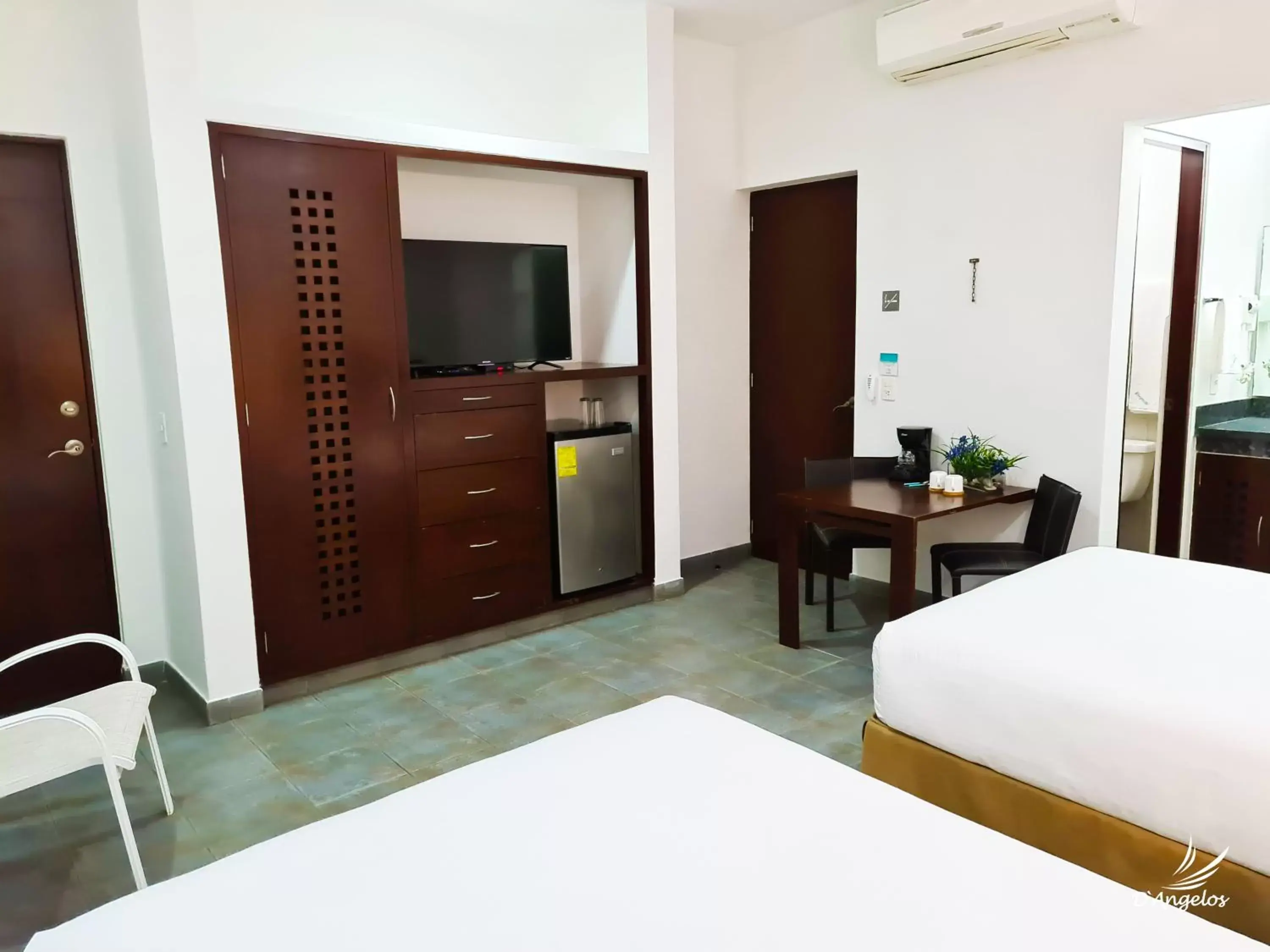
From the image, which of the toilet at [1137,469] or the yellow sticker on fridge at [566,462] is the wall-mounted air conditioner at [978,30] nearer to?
the toilet at [1137,469]

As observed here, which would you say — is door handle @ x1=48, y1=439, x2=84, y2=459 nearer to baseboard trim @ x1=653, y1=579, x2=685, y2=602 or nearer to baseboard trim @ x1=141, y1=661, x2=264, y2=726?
baseboard trim @ x1=141, y1=661, x2=264, y2=726

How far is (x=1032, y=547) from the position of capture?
377cm

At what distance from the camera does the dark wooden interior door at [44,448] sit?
341cm

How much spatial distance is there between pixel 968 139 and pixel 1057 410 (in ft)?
4.29

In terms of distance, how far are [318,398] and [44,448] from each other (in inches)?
43.2

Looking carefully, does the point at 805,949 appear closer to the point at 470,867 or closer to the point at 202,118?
the point at 470,867

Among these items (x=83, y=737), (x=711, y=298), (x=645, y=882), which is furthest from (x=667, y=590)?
(x=645, y=882)

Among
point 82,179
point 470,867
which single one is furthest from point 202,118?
point 470,867

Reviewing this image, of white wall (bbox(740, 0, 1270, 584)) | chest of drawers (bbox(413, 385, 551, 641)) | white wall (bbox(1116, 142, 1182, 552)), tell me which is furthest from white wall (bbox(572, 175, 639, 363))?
white wall (bbox(1116, 142, 1182, 552))

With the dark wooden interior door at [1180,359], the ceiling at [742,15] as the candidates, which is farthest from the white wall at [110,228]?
the dark wooden interior door at [1180,359]

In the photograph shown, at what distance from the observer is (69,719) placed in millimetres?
2160

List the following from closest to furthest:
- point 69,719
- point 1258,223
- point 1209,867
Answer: point 1209,867 → point 69,719 → point 1258,223

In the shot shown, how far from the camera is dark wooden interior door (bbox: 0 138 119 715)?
11.2ft

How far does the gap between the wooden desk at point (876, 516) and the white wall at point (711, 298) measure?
1215 mm
